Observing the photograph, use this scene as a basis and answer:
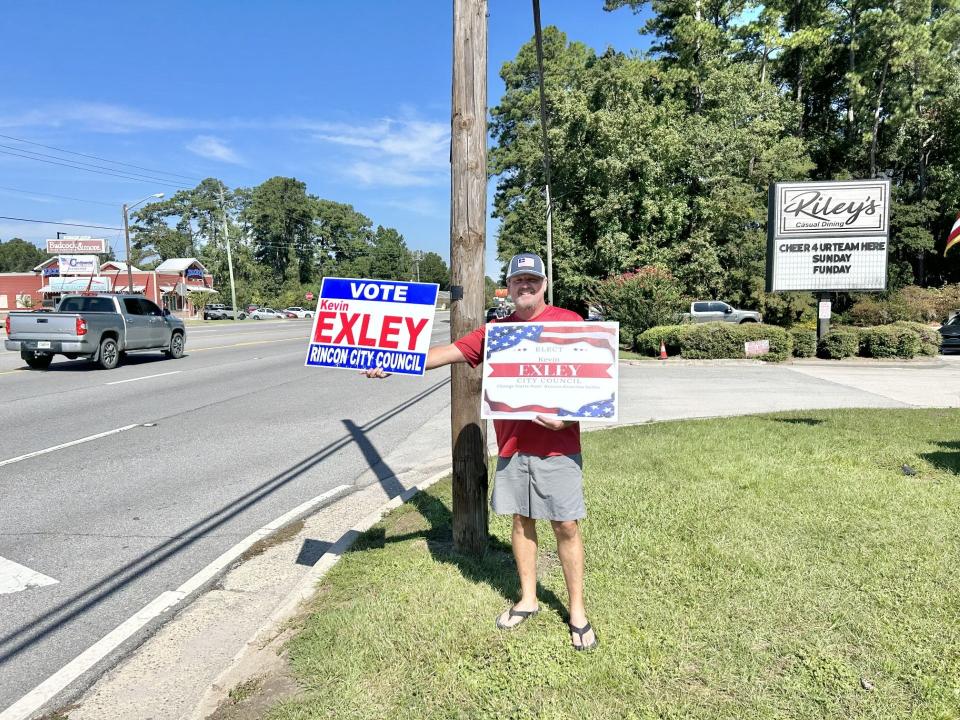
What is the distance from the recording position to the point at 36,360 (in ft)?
52.1

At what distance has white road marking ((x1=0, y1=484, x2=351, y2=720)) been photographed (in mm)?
3051

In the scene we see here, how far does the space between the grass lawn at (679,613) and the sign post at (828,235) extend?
52.2 ft

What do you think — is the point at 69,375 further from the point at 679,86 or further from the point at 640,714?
the point at 679,86

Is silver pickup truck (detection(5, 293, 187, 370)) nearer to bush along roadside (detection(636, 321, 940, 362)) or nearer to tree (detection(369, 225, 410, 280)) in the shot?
bush along roadside (detection(636, 321, 940, 362))

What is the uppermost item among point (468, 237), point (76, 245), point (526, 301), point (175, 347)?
point (76, 245)

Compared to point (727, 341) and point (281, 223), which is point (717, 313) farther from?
point (281, 223)

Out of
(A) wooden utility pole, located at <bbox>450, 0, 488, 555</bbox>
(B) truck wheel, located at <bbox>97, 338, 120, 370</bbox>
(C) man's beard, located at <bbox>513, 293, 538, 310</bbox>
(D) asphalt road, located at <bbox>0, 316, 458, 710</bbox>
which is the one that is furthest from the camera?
(B) truck wheel, located at <bbox>97, 338, 120, 370</bbox>

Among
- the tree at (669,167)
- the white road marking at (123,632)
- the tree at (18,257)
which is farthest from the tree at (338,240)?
the white road marking at (123,632)

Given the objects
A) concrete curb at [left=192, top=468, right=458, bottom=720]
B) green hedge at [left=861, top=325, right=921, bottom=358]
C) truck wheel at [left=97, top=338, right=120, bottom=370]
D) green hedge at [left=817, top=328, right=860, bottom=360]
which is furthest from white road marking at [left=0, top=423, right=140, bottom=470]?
green hedge at [left=861, top=325, right=921, bottom=358]

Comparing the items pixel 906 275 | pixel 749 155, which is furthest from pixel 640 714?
pixel 906 275

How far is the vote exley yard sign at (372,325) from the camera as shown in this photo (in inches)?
141

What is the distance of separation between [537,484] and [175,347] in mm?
18517

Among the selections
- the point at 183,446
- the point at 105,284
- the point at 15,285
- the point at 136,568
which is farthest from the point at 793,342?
the point at 15,285

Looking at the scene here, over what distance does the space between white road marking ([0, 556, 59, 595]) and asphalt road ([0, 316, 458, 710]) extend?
0.06m
